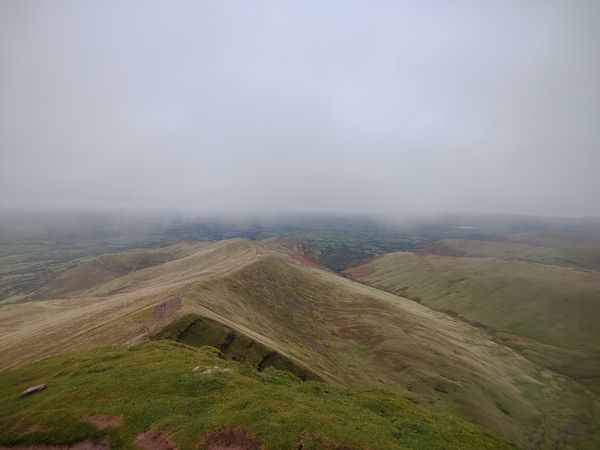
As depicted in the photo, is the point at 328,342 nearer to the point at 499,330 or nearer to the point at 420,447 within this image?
the point at 420,447

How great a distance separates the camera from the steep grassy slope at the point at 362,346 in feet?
237

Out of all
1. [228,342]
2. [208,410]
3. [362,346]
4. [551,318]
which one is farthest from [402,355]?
[551,318]

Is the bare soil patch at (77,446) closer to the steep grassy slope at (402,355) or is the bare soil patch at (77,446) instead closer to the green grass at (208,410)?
the green grass at (208,410)

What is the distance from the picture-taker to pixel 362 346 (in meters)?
103

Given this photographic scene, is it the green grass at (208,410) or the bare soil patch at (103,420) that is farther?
the bare soil patch at (103,420)

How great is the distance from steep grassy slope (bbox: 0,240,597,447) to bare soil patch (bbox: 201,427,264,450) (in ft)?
137

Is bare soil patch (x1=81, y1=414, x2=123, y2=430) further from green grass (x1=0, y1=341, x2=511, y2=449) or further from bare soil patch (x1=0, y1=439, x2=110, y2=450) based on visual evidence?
bare soil patch (x1=0, y1=439, x2=110, y2=450)

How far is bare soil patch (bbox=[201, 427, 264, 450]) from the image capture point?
23.3 meters

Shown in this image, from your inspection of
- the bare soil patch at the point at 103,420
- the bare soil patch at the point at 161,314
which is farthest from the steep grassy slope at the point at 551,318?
the bare soil patch at the point at 103,420

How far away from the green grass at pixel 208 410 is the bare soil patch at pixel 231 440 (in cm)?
48

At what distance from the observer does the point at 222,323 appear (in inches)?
2613

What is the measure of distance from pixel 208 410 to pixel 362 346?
8344cm

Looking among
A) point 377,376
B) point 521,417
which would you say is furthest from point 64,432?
point 521,417

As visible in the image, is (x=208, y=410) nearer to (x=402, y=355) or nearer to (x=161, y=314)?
(x=161, y=314)
